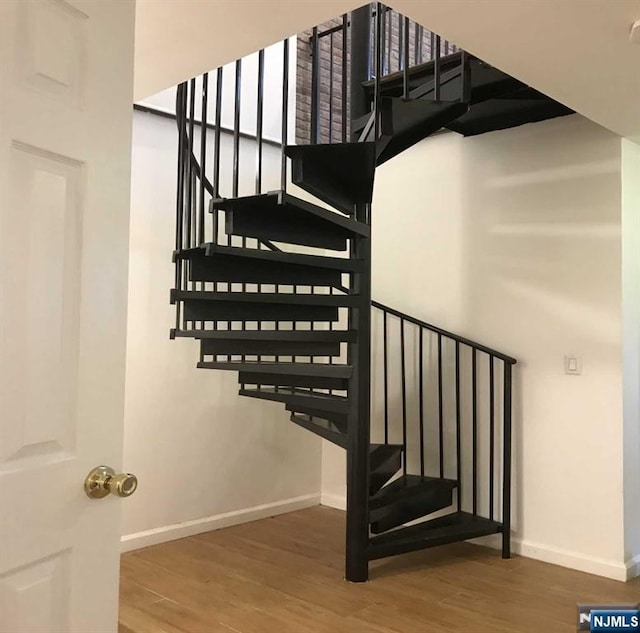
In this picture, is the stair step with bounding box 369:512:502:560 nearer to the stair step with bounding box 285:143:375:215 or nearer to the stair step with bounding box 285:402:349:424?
the stair step with bounding box 285:402:349:424

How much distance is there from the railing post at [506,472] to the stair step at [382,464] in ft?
1.97

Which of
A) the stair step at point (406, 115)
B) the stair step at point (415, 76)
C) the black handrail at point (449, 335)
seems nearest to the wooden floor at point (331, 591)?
the black handrail at point (449, 335)

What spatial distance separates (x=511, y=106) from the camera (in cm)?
356

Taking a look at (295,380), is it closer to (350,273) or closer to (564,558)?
(350,273)

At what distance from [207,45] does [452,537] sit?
2.70m

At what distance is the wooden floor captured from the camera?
276 cm

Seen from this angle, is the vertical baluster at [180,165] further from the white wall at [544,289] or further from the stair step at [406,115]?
the white wall at [544,289]

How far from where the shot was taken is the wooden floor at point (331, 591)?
109 inches

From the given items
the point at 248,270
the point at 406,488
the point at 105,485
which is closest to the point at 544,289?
the point at 406,488

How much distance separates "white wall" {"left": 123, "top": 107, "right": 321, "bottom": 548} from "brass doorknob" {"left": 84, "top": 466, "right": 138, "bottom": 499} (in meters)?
2.47

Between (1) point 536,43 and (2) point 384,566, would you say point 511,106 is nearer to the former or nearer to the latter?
(1) point 536,43

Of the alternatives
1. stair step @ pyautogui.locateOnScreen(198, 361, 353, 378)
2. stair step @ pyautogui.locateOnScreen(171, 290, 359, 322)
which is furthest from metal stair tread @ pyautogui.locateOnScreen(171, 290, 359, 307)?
stair step @ pyautogui.locateOnScreen(198, 361, 353, 378)

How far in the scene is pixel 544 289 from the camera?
368 centimetres

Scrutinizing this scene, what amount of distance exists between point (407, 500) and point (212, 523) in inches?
52.4
